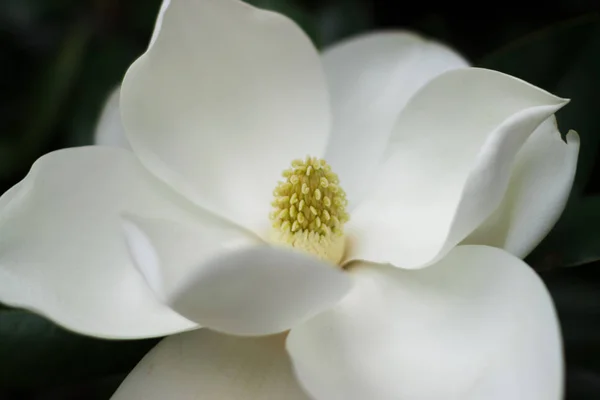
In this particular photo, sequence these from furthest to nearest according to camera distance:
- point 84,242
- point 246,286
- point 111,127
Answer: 1. point 111,127
2. point 84,242
3. point 246,286

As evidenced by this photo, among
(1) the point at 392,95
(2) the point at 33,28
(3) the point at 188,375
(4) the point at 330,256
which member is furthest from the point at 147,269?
(2) the point at 33,28

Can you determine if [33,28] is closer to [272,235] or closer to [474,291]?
[272,235]

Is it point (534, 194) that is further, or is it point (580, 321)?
point (580, 321)

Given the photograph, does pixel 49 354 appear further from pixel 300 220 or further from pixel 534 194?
pixel 534 194

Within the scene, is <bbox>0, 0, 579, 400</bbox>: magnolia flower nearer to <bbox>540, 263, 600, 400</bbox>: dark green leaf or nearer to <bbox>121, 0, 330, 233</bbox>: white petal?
<bbox>121, 0, 330, 233</bbox>: white petal

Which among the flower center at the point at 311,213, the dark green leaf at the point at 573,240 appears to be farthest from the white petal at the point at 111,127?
the dark green leaf at the point at 573,240

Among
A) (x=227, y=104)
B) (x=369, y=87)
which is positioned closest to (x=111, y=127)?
(x=227, y=104)
